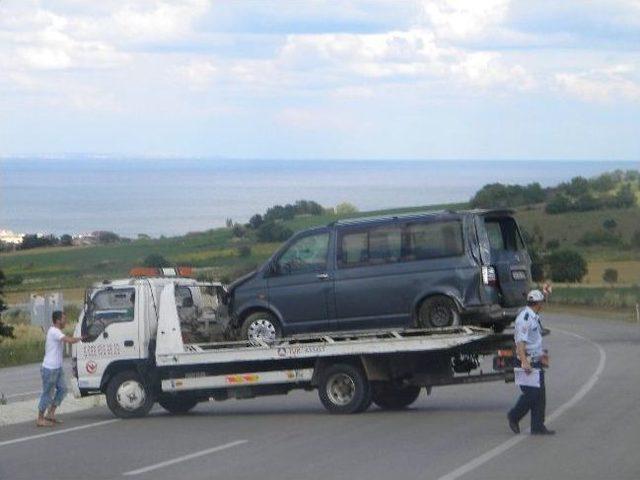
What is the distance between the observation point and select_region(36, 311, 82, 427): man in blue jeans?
1867cm

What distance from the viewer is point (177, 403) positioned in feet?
66.0

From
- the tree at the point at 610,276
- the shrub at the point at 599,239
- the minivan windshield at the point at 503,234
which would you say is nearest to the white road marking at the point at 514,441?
the minivan windshield at the point at 503,234

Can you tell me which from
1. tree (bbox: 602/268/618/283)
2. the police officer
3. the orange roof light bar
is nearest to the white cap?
the police officer

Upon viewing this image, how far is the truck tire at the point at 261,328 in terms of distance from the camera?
60.0ft

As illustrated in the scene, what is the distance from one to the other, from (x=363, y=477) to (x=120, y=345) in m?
7.74

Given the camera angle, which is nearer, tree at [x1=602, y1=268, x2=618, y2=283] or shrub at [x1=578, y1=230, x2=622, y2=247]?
tree at [x1=602, y1=268, x2=618, y2=283]

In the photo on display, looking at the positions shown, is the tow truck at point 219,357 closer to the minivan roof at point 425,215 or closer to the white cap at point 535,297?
the minivan roof at point 425,215

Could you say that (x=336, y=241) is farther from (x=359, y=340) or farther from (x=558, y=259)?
(x=558, y=259)

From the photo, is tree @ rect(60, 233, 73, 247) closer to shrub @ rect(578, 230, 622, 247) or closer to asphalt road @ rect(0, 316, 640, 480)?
shrub @ rect(578, 230, 622, 247)

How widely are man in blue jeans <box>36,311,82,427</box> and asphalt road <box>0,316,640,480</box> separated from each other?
41 cm

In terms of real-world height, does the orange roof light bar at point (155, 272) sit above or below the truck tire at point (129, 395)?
above

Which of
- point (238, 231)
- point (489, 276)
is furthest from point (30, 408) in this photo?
point (238, 231)

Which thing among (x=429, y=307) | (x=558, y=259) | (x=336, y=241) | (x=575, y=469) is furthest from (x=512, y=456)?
(x=558, y=259)

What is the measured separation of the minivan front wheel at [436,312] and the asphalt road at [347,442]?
132 cm
